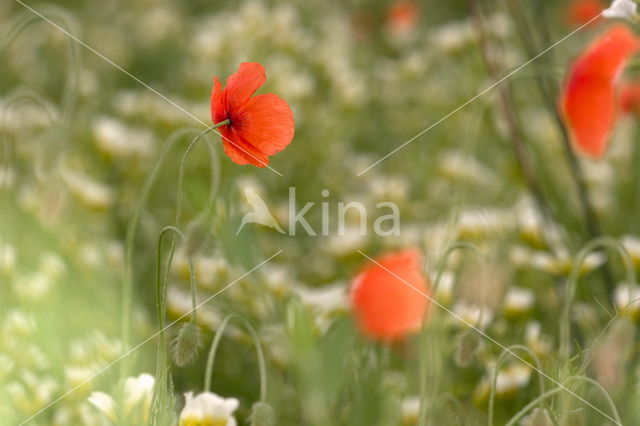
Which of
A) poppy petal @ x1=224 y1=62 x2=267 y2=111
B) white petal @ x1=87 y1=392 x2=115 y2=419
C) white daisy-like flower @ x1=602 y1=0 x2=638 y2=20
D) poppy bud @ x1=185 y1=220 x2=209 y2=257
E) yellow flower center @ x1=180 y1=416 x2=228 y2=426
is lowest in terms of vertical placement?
yellow flower center @ x1=180 y1=416 x2=228 y2=426

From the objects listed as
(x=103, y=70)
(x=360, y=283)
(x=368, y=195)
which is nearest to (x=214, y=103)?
(x=360, y=283)

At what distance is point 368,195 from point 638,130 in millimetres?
455

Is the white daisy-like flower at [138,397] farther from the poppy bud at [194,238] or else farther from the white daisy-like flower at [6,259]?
the white daisy-like flower at [6,259]

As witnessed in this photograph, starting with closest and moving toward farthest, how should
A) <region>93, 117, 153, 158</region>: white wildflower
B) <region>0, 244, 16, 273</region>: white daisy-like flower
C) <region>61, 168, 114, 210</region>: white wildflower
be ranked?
<region>0, 244, 16, 273</region>: white daisy-like flower
<region>61, 168, 114, 210</region>: white wildflower
<region>93, 117, 153, 158</region>: white wildflower

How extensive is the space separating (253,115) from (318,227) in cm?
85

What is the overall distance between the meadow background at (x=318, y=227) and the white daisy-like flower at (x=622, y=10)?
197 millimetres

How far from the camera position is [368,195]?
57.6 inches

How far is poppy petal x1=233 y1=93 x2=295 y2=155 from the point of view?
1.97ft

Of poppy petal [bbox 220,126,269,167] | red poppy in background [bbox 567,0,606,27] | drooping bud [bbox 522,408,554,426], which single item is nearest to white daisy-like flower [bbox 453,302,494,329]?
drooping bud [bbox 522,408,554,426]

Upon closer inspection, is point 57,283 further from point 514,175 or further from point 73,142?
point 514,175

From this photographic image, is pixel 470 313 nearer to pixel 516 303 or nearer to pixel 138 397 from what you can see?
pixel 516 303

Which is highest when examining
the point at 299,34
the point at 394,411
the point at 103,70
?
the point at 103,70

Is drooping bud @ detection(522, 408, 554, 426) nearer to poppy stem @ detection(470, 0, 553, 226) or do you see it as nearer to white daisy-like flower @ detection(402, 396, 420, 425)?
white daisy-like flower @ detection(402, 396, 420, 425)

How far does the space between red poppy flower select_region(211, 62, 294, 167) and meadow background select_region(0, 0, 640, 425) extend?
15cm
